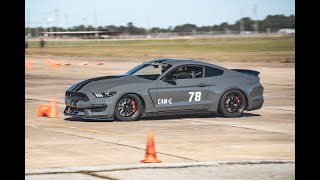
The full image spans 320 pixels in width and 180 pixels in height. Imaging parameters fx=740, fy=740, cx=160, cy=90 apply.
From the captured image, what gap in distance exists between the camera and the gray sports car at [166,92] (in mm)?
15922

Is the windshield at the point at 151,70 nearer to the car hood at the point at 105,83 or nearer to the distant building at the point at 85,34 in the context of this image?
the car hood at the point at 105,83

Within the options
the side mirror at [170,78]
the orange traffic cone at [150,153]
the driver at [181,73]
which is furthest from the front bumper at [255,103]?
the orange traffic cone at [150,153]

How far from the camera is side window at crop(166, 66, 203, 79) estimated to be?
16.8 metres

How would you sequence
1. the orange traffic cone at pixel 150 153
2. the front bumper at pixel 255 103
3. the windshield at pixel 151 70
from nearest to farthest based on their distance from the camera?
the orange traffic cone at pixel 150 153 < the windshield at pixel 151 70 < the front bumper at pixel 255 103

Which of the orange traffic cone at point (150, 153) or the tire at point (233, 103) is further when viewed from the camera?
the tire at point (233, 103)

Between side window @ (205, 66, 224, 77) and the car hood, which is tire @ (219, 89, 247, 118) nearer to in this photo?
side window @ (205, 66, 224, 77)

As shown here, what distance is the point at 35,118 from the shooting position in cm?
1725

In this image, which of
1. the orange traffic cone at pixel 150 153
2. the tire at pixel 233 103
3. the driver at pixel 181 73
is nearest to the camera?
the orange traffic cone at pixel 150 153

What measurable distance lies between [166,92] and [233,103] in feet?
5.82

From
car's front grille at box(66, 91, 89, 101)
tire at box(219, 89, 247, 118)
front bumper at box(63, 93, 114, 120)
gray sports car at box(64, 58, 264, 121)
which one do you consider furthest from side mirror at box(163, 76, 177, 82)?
car's front grille at box(66, 91, 89, 101)

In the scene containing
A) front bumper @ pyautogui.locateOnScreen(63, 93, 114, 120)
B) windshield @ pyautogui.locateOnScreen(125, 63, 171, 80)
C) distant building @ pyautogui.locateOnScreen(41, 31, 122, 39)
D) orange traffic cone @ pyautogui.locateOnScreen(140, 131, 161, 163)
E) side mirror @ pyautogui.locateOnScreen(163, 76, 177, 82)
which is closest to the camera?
orange traffic cone @ pyautogui.locateOnScreen(140, 131, 161, 163)
